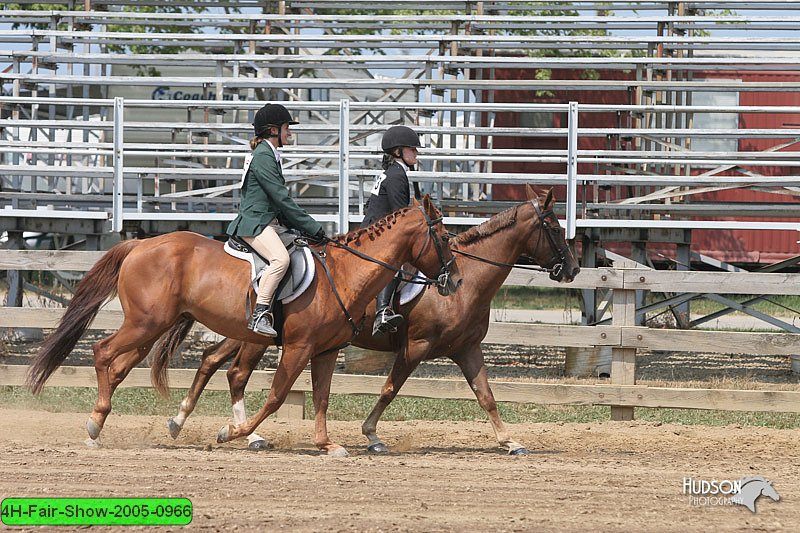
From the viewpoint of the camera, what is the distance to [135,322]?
827 cm

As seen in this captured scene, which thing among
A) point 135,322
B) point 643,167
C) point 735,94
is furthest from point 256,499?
point 735,94

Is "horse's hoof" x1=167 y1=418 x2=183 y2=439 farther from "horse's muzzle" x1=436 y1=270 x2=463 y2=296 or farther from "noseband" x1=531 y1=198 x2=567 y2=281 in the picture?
Result: "noseband" x1=531 y1=198 x2=567 y2=281

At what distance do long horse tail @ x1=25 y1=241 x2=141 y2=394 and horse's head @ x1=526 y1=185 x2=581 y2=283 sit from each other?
3.20 metres

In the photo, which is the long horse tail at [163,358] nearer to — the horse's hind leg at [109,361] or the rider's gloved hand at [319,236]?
the horse's hind leg at [109,361]

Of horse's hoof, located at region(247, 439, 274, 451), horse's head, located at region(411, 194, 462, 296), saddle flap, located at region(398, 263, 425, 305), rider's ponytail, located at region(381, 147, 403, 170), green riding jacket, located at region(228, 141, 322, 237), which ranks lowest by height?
horse's hoof, located at region(247, 439, 274, 451)

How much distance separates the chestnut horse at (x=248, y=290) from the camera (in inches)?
321

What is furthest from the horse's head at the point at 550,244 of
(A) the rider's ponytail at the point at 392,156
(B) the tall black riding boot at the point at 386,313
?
(B) the tall black riding boot at the point at 386,313

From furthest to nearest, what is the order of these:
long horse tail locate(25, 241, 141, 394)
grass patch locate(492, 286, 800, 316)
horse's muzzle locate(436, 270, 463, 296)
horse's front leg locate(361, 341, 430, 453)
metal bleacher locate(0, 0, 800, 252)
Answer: grass patch locate(492, 286, 800, 316)
metal bleacher locate(0, 0, 800, 252)
horse's front leg locate(361, 341, 430, 453)
long horse tail locate(25, 241, 141, 394)
horse's muzzle locate(436, 270, 463, 296)

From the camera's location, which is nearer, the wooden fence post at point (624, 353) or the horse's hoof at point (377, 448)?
the horse's hoof at point (377, 448)

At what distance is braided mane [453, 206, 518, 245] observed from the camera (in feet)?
29.4

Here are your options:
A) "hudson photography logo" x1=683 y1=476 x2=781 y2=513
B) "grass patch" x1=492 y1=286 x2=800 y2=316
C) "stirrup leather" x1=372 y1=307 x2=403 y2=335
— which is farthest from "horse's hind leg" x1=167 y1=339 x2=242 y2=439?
"grass patch" x1=492 y1=286 x2=800 y2=316

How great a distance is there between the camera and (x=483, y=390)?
8.75 m

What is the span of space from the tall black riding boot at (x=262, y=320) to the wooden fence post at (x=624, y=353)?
12.4 ft

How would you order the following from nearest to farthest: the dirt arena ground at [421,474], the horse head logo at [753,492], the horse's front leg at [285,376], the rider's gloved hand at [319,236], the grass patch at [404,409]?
the dirt arena ground at [421,474] → the horse head logo at [753,492] → the horse's front leg at [285,376] → the rider's gloved hand at [319,236] → the grass patch at [404,409]
